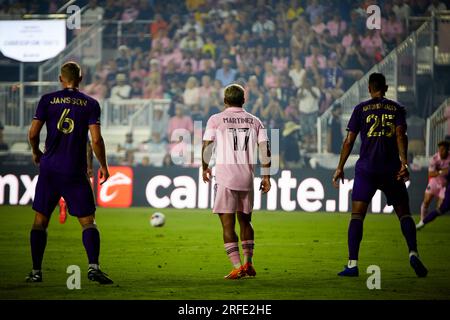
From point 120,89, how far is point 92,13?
2572mm

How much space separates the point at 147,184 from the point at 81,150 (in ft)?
46.5

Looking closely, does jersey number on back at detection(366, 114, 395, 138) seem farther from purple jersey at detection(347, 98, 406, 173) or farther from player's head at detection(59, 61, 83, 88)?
player's head at detection(59, 61, 83, 88)

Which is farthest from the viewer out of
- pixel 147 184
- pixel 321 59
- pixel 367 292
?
pixel 321 59

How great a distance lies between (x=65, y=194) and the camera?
398 inches

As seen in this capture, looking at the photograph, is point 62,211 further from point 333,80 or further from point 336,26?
point 336,26

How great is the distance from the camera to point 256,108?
84.7 ft

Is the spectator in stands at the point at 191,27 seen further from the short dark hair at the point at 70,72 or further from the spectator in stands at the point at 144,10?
the short dark hair at the point at 70,72

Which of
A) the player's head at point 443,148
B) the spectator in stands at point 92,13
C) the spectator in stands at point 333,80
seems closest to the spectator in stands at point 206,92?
the spectator in stands at point 333,80

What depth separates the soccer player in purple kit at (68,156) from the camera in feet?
33.1

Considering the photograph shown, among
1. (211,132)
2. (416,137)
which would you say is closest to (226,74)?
(416,137)

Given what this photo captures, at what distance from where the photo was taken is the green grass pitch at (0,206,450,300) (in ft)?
31.9

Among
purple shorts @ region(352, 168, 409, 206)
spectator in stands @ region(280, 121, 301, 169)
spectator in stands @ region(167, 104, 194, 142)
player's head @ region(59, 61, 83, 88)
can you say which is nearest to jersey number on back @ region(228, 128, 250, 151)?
purple shorts @ region(352, 168, 409, 206)

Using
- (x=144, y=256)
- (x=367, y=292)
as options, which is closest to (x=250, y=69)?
(x=144, y=256)

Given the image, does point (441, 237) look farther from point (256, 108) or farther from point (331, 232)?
point (256, 108)
